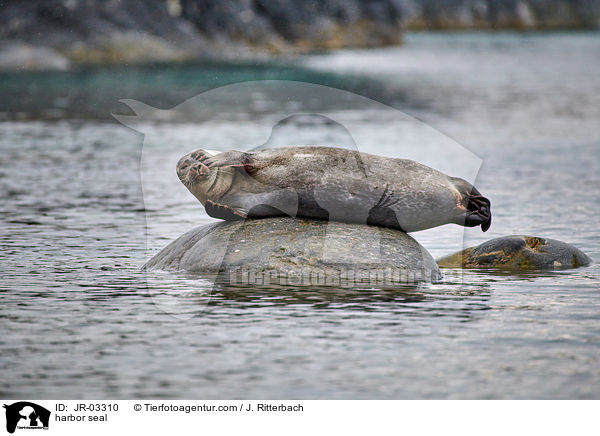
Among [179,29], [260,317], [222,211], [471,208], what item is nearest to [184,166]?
[222,211]

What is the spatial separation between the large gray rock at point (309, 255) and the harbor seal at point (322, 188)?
0.60ft

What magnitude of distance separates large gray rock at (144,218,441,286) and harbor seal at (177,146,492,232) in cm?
18

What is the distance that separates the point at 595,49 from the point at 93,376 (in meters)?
89.8

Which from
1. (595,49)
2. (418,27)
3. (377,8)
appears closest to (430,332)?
(377,8)

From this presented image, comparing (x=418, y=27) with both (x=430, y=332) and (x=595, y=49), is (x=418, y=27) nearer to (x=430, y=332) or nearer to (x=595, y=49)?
(x=595, y=49)

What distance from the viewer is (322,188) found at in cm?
1202

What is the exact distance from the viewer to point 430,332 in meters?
9.97

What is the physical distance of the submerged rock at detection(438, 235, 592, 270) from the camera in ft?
42.7

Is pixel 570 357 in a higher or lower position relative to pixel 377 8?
lower

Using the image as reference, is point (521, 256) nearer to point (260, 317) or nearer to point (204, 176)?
point (204, 176)

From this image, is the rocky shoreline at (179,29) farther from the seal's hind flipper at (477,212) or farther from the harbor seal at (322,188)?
the seal's hind flipper at (477,212)

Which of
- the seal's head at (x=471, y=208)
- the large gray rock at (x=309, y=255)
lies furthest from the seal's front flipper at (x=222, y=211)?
the seal's head at (x=471, y=208)

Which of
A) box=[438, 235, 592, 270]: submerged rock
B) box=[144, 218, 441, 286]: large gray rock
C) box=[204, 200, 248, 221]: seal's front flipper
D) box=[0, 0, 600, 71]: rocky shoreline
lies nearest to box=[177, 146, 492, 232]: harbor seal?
box=[204, 200, 248, 221]: seal's front flipper

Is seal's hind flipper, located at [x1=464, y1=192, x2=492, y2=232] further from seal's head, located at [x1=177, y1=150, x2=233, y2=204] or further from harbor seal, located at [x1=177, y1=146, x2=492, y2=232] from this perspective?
seal's head, located at [x1=177, y1=150, x2=233, y2=204]
